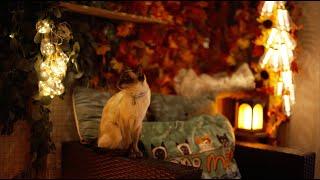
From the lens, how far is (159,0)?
263 cm

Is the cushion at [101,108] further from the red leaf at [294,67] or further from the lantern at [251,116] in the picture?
the red leaf at [294,67]

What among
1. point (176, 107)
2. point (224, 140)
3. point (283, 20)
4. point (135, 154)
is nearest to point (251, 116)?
point (224, 140)

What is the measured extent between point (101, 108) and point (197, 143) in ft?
1.72

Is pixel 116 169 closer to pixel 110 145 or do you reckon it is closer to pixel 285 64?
pixel 110 145

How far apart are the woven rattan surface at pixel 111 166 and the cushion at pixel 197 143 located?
21 cm

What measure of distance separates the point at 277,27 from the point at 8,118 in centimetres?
158

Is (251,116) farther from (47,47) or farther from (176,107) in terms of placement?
(47,47)

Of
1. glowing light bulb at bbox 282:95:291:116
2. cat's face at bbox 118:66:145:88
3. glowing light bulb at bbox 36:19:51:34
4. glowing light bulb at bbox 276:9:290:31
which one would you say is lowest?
glowing light bulb at bbox 282:95:291:116

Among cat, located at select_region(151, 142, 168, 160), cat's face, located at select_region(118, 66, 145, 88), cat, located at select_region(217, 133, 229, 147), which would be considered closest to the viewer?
cat's face, located at select_region(118, 66, 145, 88)

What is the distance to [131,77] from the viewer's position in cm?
163

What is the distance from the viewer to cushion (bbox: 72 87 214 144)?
1.91 metres

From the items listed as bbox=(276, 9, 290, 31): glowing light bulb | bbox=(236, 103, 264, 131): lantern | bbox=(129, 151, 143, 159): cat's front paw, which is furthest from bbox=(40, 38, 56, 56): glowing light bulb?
bbox=(276, 9, 290, 31): glowing light bulb

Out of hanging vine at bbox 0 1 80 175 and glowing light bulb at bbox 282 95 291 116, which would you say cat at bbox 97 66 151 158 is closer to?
hanging vine at bbox 0 1 80 175

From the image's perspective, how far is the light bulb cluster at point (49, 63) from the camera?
5.16ft
